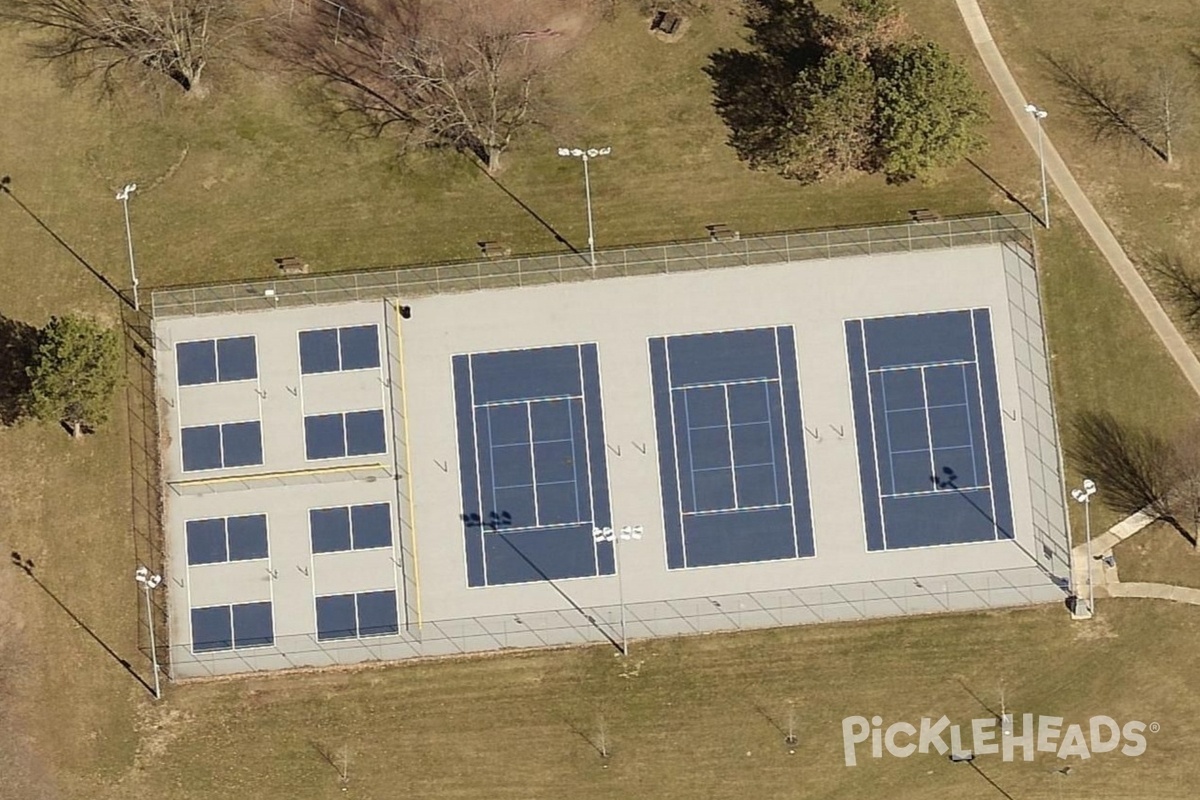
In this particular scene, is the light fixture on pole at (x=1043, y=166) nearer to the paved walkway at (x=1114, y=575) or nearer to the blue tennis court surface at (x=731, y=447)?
the blue tennis court surface at (x=731, y=447)

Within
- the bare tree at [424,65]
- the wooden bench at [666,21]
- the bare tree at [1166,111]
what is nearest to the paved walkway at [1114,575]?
the bare tree at [1166,111]

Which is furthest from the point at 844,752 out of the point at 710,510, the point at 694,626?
the point at 710,510

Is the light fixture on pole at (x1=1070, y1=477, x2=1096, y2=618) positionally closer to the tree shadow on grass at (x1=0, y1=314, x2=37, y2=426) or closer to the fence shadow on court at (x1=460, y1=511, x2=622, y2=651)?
the fence shadow on court at (x1=460, y1=511, x2=622, y2=651)

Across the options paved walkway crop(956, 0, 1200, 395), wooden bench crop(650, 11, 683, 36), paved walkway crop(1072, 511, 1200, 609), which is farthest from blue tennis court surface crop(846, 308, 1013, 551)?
wooden bench crop(650, 11, 683, 36)

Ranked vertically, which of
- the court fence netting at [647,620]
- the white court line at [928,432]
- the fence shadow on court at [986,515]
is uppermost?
the white court line at [928,432]

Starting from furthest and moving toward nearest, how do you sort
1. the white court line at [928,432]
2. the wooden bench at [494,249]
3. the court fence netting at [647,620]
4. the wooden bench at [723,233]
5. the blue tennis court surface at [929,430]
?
the wooden bench at [494,249] → the wooden bench at [723,233] → the white court line at [928,432] → the blue tennis court surface at [929,430] → the court fence netting at [647,620]

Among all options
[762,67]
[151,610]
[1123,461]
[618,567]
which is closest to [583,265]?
[762,67]

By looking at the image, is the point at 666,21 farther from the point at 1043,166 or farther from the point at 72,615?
the point at 72,615
